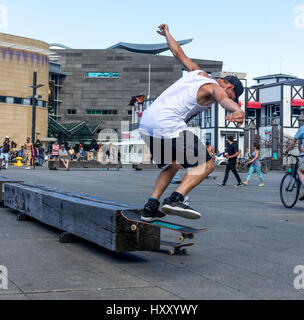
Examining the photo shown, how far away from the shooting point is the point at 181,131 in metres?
4.74

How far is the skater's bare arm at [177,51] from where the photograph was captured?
482 centimetres

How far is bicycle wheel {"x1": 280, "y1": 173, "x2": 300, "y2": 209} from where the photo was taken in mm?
9836

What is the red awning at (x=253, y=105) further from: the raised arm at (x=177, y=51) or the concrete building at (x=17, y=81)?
the raised arm at (x=177, y=51)

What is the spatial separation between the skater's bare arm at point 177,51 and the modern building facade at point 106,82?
3254 inches

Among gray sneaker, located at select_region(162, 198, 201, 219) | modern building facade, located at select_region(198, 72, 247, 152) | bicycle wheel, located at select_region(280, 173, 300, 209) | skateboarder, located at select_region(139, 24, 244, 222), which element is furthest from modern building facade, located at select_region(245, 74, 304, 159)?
gray sneaker, located at select_region(162, 198, 201, 219)

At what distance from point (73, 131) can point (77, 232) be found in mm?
78571

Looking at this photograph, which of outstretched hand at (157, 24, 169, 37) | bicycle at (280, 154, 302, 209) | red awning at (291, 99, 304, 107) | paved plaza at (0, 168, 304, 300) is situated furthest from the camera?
red awning at (291, 99, 304, 107)

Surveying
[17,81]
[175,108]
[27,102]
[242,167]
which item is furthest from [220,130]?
[175,108]

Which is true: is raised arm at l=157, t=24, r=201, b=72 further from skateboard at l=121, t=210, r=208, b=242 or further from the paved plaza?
the paved plaza

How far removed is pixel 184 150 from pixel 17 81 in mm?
66598

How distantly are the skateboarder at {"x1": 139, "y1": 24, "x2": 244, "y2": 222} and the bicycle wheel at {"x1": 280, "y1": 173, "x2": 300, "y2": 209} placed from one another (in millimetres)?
5532

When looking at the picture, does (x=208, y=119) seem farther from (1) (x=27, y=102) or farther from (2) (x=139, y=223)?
(2) (x=139, y=223)

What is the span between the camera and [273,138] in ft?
124
